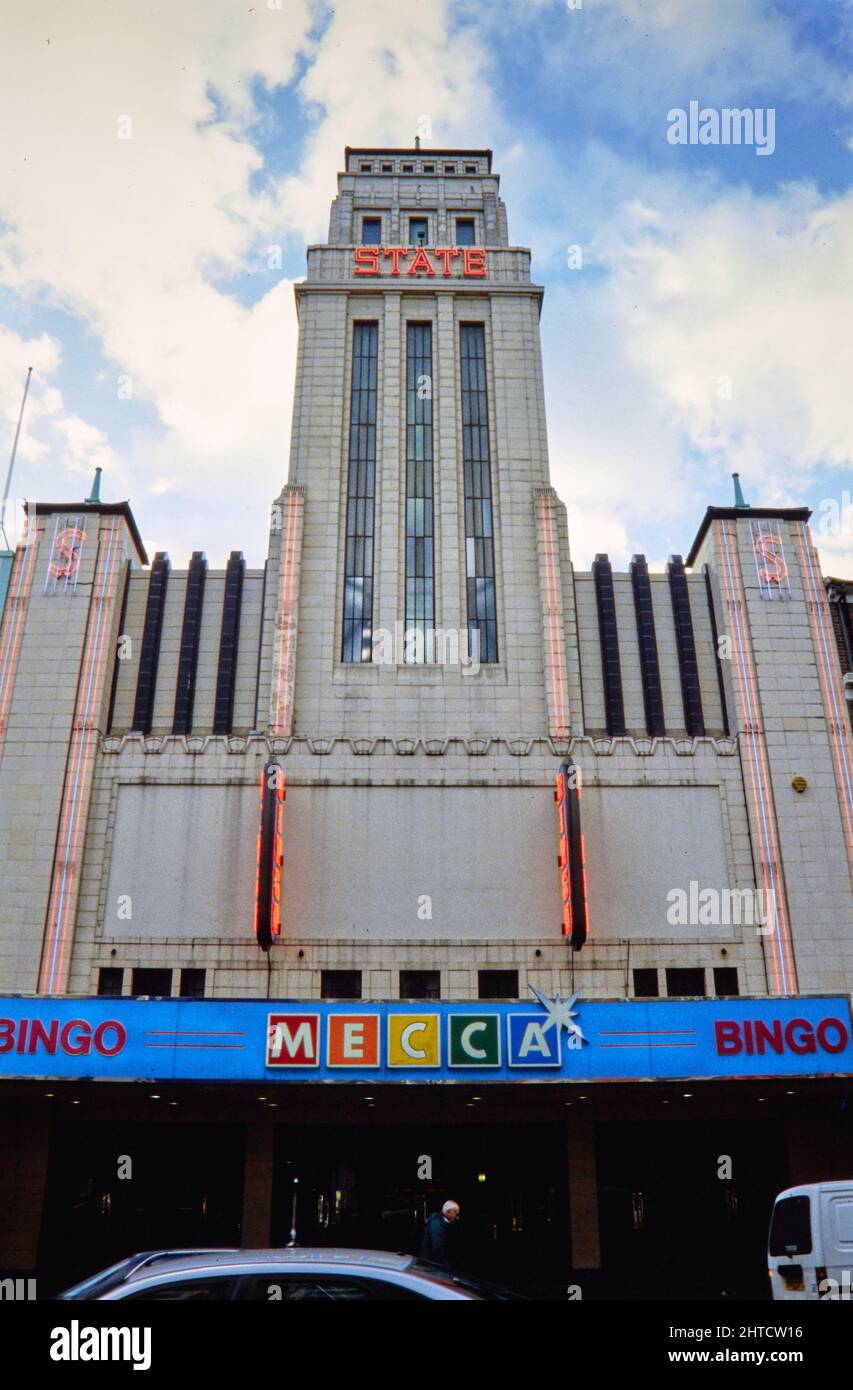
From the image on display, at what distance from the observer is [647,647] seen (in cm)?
3362

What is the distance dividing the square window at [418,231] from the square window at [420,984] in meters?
29.0

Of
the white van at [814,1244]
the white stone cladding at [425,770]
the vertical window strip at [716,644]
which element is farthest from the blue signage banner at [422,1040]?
the vertical window strip at [716,644]

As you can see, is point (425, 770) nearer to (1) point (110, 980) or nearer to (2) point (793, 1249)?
(1) point (110, 980)

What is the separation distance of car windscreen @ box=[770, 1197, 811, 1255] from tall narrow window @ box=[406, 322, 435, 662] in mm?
20133

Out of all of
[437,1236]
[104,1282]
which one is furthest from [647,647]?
[104,1282]

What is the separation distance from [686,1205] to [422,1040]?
9.49 meters

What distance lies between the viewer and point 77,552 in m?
33.5

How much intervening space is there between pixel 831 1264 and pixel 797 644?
21273 mm

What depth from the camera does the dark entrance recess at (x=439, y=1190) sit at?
26.7m

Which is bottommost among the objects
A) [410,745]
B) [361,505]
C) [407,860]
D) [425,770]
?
[407,860]

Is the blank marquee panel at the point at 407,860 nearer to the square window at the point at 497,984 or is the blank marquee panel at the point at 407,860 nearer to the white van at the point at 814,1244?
the square window at the point at 497,984

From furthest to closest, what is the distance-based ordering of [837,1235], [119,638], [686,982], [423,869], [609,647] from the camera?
[609,647] → [119,638] → [423,869] → [686,982] → [837,1235]
